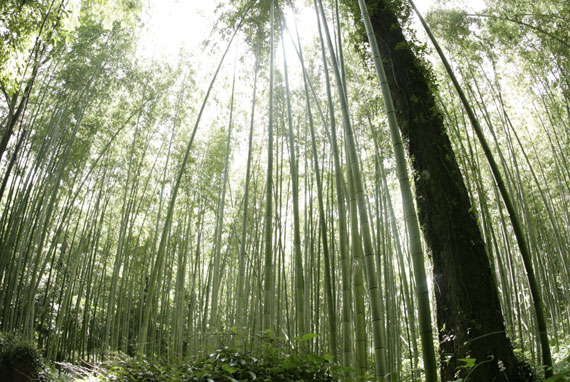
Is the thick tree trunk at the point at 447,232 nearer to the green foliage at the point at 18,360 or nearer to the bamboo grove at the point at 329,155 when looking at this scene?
the bamboo grove at the point at 329,155

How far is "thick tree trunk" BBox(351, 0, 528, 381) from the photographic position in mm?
2096

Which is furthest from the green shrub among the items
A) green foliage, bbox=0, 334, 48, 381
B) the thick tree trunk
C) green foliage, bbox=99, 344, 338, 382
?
green foliage, bbox=0, 334, 48, 381

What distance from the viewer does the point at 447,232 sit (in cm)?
238

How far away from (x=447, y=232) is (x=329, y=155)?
239cm

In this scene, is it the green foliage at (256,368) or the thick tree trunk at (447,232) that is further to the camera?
the thick tree trunk at (447,232)

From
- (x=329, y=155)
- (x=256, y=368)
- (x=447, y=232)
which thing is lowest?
(x=256, y=368)

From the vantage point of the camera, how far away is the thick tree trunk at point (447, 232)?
82.5 inches

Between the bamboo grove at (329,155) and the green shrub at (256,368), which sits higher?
the bamboo grove at (329,155)

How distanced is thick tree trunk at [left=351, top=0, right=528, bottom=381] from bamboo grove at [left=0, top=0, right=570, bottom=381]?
1cm

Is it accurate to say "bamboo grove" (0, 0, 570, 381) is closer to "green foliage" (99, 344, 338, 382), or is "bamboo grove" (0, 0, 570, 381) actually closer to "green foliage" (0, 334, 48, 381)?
"green foliage" (99, 344, 338, 382)

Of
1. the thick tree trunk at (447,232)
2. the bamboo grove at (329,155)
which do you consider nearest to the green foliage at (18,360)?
the bamboo grove at (329,155)

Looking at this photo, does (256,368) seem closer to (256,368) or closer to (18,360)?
(256,368)

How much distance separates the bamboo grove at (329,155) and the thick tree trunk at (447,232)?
1cm

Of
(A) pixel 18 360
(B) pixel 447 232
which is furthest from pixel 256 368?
(A) pixel 18 360
